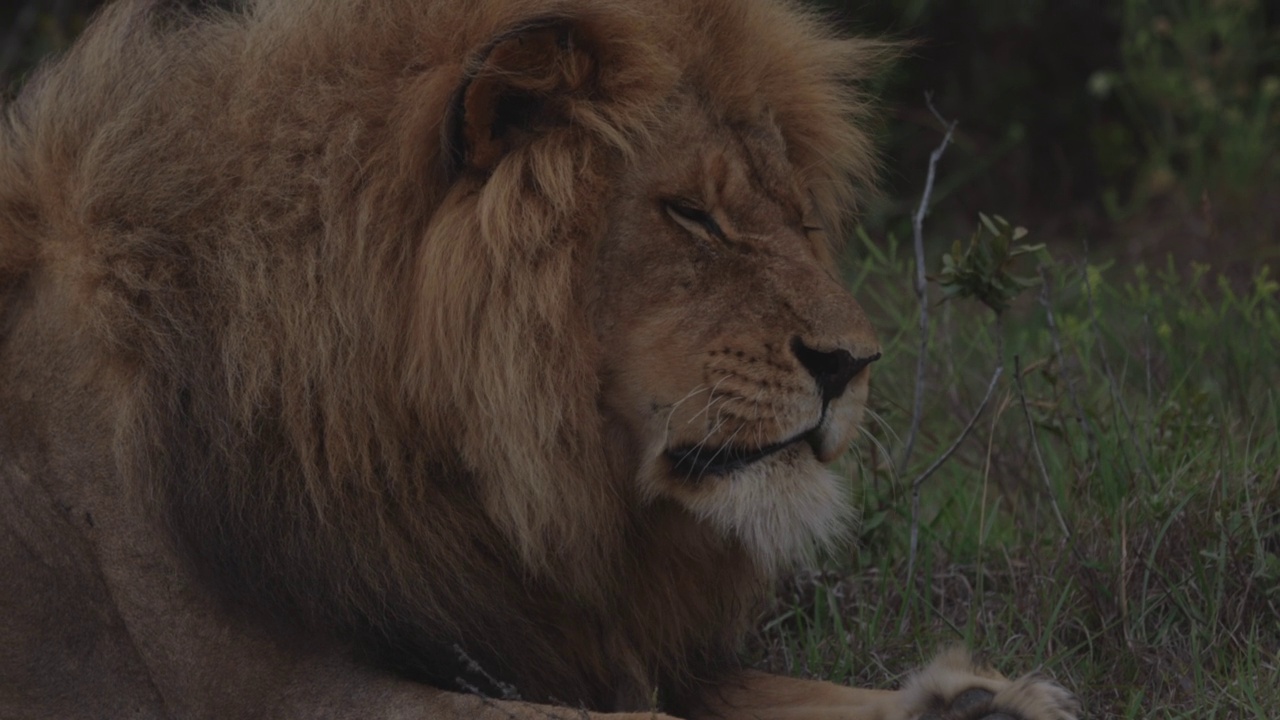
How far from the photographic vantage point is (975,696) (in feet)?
8.99

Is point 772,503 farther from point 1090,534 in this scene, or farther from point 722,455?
point 1090,534

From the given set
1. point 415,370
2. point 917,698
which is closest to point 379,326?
point 415,370

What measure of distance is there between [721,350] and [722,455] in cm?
18

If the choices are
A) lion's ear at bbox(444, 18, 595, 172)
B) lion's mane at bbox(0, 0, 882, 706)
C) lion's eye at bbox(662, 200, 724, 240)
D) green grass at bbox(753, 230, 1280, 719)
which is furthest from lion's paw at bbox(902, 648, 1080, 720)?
lion's ear at bbox(444, 18, 595, 172)

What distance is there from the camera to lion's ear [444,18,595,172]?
260 cm

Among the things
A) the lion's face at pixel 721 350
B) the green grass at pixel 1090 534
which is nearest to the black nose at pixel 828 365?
the lion's face at pixel 721 350

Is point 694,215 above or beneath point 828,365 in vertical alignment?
above

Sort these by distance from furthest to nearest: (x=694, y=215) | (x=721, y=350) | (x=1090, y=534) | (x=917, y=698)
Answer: (x=1090, y=534), (x=917, y=698), (x=694, y=215), (x=721, y=350)

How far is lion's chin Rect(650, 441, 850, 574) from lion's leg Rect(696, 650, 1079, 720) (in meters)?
0.33

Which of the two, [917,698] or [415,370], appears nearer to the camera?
[415,370]

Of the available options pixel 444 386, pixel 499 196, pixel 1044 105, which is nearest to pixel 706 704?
pixel 444 386

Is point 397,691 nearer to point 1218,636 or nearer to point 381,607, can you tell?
point 381,607

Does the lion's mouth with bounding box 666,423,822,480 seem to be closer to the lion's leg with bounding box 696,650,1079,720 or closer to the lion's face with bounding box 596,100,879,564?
the lion's face with bounding box 596,100,879,564

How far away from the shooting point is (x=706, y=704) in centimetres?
316
